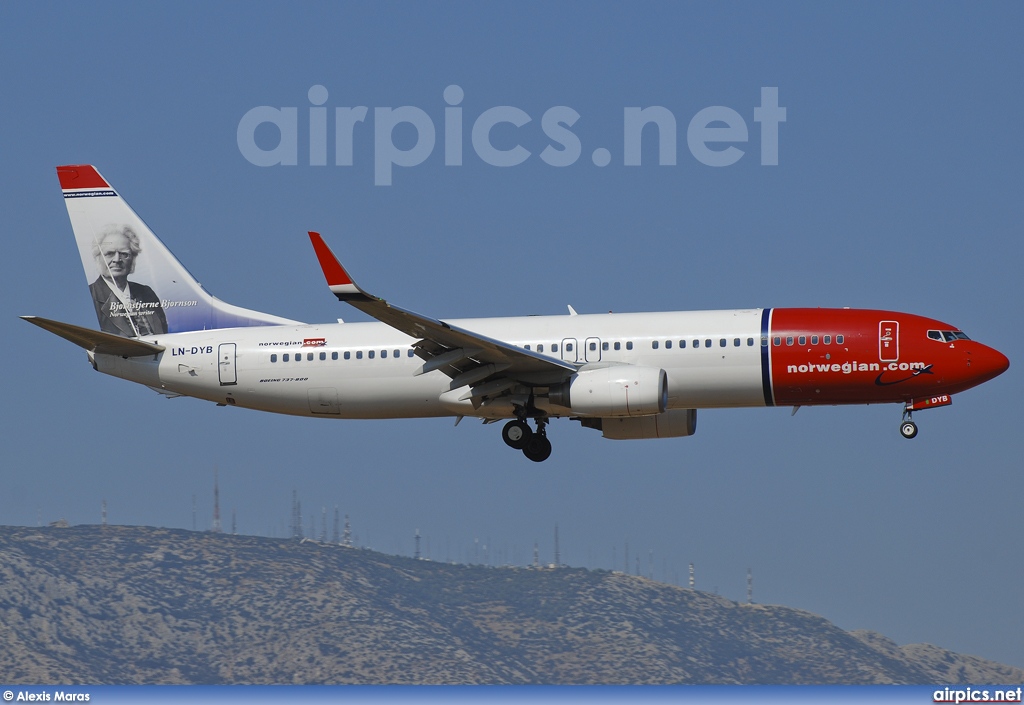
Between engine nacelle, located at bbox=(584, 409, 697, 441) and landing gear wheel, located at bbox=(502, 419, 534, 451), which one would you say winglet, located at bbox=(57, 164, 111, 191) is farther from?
engine nacelle, located at bbox=(584, 409, 697, 441)

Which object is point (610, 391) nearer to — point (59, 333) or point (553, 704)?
point (553, 704)

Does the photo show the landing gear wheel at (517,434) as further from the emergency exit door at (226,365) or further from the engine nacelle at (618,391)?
the emergency exit door at (226,365)

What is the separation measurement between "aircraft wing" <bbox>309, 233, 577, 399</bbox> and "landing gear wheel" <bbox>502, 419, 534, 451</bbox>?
65.2 inches

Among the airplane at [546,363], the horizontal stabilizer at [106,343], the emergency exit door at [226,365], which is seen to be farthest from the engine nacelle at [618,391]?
the horizontal stabilizer at [106,343]

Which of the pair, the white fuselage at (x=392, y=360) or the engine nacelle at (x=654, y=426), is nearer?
the white fuselage at (x=392, y=360)

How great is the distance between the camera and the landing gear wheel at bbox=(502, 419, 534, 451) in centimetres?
4662

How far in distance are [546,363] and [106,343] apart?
48.2 feet

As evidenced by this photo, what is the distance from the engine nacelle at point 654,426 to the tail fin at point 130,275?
11415mm

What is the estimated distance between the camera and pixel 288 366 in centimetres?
4734

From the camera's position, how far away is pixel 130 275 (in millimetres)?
52812

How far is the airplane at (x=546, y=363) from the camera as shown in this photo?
1710 inches

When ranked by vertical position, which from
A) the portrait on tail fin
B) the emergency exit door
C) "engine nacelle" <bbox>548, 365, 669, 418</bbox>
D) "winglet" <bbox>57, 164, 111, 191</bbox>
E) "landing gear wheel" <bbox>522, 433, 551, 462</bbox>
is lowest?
"landing gear wheel" <bbox>522, 433, 551, 462</bbox>

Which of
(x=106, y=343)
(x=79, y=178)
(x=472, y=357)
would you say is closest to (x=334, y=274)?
(x=472, y=357)

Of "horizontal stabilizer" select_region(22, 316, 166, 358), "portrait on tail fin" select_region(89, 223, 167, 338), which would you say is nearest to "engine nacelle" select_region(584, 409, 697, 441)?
"horizontal stabilizer" select_region(22, 316, 166, 358)
